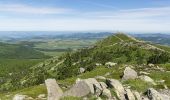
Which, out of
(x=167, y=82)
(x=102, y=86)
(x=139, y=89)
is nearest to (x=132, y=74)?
(x=167, y=82)

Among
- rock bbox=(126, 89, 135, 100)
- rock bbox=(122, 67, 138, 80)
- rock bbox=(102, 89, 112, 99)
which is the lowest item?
rock bbox=(122, 67, 138, 80)

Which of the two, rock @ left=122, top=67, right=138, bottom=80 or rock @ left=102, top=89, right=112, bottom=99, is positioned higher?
rock @ left=102, top=89, right=112, bottom=99

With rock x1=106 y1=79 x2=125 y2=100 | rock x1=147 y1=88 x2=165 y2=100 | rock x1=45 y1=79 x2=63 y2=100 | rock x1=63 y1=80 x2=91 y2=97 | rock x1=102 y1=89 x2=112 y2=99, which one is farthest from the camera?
rock x1=106 y1=79 x2=125 y2=100

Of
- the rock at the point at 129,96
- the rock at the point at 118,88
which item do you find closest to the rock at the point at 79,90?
the rock at the point at 118,88

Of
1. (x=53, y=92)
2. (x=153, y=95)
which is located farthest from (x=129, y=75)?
(x=53, y=92)

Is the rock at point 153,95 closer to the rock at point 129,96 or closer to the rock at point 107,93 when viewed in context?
the rock at point 129,96

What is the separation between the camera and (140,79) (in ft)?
195

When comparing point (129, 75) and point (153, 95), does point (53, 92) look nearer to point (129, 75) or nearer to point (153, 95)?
point (153, 95)

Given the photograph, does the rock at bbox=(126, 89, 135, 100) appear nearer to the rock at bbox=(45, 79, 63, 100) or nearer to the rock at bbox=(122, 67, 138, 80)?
the rock at bbox=(45, 79, 63, 100)

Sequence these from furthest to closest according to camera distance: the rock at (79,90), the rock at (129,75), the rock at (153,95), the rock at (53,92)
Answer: the rock at (129,75), the rock at (79,90), the rock at (53,92), the rock at (153,95)

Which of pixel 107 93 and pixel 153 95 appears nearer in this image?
Answer: pixel 107 93

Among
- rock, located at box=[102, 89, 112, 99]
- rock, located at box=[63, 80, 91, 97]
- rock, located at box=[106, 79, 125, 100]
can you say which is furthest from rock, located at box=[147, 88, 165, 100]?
rock, located at box=[63, 80, 91, 97]

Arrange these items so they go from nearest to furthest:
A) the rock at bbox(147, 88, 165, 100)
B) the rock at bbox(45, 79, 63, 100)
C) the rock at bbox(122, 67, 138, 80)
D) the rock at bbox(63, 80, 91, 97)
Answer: the rock at bbox(147, 88, 165, 100) → the rock at bbox(45, 79, 63, 100) → the rock at bbox(63, 80, 91, 97) → the rock at bbox(122, 67, 138, 80)

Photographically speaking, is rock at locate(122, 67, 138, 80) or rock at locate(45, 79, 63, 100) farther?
rock at locate(122, 67, 138, 80)
